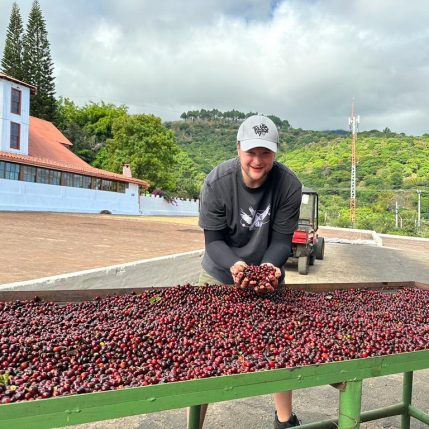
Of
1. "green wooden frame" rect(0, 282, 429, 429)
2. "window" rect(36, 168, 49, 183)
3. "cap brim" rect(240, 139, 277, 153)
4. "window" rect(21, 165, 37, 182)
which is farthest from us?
"window" rect(36, 168, 49, 183)

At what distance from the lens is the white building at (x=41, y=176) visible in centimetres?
2492

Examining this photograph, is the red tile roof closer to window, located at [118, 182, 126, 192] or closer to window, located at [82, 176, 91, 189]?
window, located at [82, 176, 91, 189]

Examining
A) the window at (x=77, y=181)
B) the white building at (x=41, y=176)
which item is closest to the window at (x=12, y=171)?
the white building at (x=41, y=176)

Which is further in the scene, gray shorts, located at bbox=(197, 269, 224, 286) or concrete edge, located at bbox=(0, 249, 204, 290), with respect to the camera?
concrete edge, located at bbox=(0, 249, 204, 290)

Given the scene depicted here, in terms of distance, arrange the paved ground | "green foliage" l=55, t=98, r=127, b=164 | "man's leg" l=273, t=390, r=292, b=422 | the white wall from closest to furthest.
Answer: "man's leg" l=273, t=390, r=292, b=422, the paved ground, the white wall, "green foliage" l=55, t=98, r=127, b=164

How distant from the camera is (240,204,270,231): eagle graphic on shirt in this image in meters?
2.79

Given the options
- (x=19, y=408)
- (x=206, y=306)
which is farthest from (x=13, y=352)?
(x=206, y=306)

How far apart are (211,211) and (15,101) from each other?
1195 inches

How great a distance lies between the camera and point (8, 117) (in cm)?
2842

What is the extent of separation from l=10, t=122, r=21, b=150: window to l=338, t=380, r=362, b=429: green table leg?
30.8m

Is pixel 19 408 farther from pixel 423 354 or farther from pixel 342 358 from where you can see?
pixel 423 354

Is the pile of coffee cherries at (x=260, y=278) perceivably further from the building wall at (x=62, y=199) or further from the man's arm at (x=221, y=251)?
the building wall at (x=62, y=199)

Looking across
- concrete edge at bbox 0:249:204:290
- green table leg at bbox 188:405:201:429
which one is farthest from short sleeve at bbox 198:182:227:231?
concrete edge at bbox 0:249:204:290

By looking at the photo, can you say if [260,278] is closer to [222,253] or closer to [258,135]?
[222,253]
